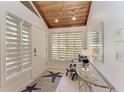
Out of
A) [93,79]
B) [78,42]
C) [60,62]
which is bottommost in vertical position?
[60,62]

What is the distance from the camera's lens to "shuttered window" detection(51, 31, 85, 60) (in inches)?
242

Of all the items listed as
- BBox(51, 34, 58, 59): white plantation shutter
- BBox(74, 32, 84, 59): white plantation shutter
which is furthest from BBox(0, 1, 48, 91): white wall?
BBox(74, 32, 84, 59): white plantation shutter

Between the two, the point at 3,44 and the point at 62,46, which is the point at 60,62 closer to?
the point at 62,46

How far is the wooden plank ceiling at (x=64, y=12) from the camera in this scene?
14.5 ft

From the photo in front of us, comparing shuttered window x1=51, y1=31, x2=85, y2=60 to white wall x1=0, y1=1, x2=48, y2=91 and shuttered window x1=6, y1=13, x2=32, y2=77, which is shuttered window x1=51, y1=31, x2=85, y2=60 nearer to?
white wall x1=0, y1=1, x2=48, y2=91

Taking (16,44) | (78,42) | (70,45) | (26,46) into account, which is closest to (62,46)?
(70,45)

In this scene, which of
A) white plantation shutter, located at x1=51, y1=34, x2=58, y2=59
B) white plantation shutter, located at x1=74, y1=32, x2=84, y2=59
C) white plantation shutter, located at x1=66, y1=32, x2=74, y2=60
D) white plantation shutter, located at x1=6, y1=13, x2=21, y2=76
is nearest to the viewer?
white plantation shutter, located at x1=6, y1=13, x2=21, y2=76

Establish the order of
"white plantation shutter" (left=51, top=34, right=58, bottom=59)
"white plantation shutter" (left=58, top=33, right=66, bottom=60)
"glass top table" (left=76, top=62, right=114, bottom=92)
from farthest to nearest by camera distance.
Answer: "white plantation shutter" (left=51, top=34, right=58, bottom=59) < "white plantation shutter" (left=58, top=33, right=66, bottom=60) < "glass top table" (left=76, top=62, right=114, bottom=92)

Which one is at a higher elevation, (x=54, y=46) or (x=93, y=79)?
(x=54, y=46)

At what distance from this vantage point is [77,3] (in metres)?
4.46

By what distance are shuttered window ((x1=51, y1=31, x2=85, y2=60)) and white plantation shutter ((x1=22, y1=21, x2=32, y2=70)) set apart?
102 inches

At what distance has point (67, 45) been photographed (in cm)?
630

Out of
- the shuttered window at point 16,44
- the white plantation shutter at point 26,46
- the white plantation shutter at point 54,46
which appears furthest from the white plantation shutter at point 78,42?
the shuttered window at point 16,44

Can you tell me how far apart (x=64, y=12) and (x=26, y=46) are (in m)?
2.31
